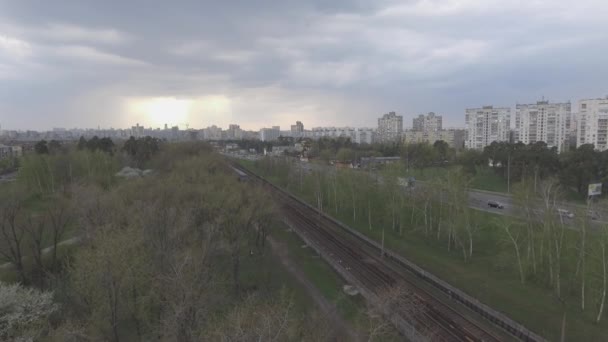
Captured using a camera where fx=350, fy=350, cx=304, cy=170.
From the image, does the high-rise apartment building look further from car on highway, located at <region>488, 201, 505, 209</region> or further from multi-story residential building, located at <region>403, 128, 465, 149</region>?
car on highway, located at <region>488, 201, 505, 209</region>

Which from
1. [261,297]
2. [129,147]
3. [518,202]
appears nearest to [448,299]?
[518,202]

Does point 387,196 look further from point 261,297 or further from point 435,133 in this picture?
point 435,133

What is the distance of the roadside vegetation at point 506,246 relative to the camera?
60.7 feet

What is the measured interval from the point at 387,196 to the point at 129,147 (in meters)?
65.7

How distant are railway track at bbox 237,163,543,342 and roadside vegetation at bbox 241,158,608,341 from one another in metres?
2.30

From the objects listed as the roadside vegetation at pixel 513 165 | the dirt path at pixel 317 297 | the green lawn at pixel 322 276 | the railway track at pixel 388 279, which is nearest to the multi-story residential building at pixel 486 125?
the roadside vegetation at pixel 513 165

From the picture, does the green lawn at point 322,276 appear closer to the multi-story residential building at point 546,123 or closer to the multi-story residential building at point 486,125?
the multi-story residential building at point 546,123

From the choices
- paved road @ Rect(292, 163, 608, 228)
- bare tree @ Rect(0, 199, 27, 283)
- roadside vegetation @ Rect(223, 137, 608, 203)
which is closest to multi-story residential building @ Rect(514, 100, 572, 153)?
roadside vegetation @ Rect(223, 137, 608, 203)

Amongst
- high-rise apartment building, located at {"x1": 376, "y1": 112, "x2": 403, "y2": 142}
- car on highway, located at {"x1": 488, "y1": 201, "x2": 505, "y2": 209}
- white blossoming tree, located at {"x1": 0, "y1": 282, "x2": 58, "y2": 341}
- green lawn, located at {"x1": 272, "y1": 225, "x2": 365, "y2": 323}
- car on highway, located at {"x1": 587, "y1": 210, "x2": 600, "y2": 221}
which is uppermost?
high-rise apartment building, located at {"x1": 376, "y1": 112, "x2": 403, "y2": 142}

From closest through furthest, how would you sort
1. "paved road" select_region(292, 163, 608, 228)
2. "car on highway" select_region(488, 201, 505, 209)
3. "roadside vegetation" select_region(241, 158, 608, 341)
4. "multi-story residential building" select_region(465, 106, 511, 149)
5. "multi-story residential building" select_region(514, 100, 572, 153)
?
"roadside vegetation" select_region(241, 158, 608, 341) < "paved road" select_region(292, 163, 608, 228) < "car on highway" select_region(488, 201, 505, 209) < "multi-story residential building" select_region(514, 100, 572, 153) < "multi-story residential building" select_region(465, 106, 511, 149)

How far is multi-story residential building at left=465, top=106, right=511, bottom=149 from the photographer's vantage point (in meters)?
117

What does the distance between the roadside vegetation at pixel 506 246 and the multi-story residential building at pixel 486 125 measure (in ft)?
312

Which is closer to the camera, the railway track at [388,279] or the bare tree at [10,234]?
→ the railway track at [388,279]

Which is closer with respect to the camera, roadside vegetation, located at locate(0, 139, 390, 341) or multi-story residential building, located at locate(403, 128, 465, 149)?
roadside vegetation, located at locate(0, 139, 390, 341)
